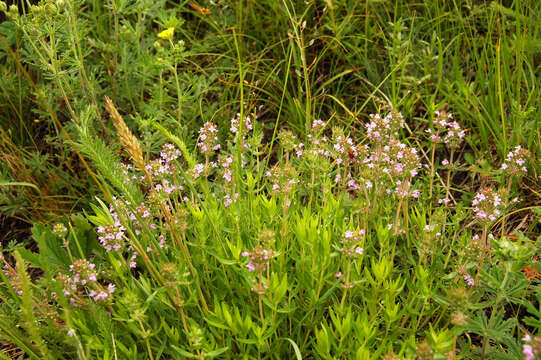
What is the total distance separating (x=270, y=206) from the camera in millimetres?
2314

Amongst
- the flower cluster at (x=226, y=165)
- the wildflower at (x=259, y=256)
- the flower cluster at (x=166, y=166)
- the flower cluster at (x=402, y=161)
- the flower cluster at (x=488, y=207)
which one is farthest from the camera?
the flower cluster at (x=226, y=165)

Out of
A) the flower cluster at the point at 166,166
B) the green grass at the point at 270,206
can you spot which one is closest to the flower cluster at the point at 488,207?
the green grass at the point at 270,206

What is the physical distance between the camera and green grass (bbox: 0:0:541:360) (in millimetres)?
2002

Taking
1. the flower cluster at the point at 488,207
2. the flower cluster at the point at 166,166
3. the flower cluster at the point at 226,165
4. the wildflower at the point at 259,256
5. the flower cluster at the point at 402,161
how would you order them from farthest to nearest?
the flower cluster at the point at 226,165 → the flower cluster at the point at 166,166 → the flower cluster at the point at 402,161 → the flower cluster at the point at 488,207 → the wildflower at the point at 259,256

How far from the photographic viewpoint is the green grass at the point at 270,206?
200 cm

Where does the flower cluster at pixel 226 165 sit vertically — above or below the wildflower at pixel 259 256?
below

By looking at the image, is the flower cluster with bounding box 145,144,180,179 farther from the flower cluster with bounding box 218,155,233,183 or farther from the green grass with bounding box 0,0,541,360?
the flower cluster with bounding box 218,155,233,183

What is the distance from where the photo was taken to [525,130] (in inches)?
129

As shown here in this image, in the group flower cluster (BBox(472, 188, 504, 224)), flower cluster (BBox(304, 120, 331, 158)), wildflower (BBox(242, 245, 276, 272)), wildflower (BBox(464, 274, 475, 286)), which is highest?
wildflower (BBox(242, 245, 276, 272))

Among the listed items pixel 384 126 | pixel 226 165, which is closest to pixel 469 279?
pixel 384 126

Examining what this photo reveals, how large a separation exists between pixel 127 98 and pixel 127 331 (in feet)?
7.06

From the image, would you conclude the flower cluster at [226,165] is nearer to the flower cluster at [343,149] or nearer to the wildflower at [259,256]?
the flower cluster at [343,149]

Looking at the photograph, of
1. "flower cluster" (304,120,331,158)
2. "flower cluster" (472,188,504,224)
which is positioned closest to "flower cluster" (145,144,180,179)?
"flower cluster" (304,120,331,158)

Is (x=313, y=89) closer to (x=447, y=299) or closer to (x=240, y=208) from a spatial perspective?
(x=240, y=208)
